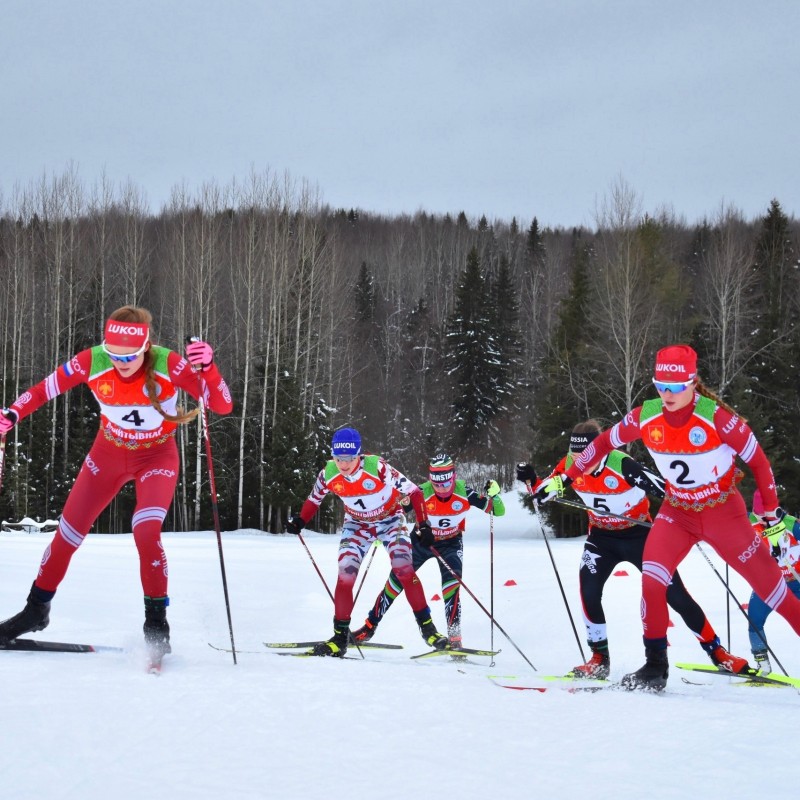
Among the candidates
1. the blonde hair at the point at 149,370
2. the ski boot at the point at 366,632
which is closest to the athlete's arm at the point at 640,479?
the ski boot at the point at 366,632

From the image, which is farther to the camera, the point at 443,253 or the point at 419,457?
the point at 443,253

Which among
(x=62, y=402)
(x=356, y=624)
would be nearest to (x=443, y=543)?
(x=356, y=624)

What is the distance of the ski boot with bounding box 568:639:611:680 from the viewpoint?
18.6ft

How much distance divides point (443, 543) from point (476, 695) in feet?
14.6

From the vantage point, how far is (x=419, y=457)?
36.3 m

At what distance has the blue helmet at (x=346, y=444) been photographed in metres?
6.51

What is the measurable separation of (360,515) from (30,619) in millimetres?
3008

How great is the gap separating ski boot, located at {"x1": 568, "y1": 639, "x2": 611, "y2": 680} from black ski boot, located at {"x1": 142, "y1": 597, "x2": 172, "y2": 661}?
2.84 metres

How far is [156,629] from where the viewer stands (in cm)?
407

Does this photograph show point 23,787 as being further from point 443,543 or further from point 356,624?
point 356,624

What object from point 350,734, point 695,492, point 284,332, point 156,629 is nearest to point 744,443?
point 695,492

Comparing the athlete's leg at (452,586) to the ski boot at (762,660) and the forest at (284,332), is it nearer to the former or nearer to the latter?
the ski boot at (762,660)

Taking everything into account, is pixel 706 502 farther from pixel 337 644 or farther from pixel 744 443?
pixel 337 644

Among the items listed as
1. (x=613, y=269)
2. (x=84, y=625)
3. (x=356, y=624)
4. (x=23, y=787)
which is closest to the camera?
(x=23, y=787)
